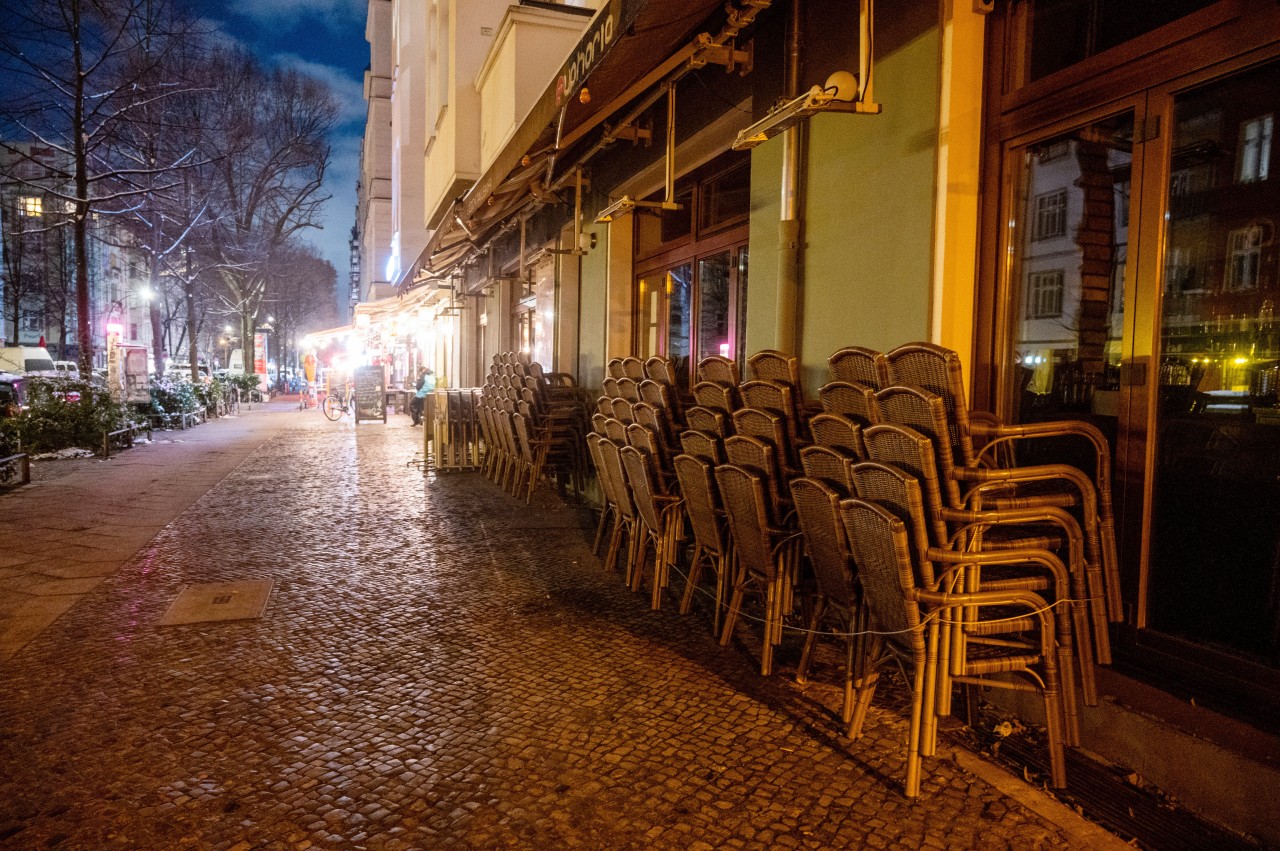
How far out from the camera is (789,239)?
17.2ft

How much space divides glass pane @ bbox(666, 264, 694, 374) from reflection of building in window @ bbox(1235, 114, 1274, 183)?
487cm

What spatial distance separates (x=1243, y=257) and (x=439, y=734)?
3.77 meters

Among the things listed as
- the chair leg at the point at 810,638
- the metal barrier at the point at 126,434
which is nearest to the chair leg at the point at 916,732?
the chair leg at the point at 810,638

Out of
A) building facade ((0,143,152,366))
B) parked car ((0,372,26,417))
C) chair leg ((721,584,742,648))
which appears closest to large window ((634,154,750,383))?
chair leg ((721,584,742,648))

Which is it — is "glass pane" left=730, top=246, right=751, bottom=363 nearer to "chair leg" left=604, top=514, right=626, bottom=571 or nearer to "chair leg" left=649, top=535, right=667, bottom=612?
"chair leg" left=604, top=514, right=626, bottom=571

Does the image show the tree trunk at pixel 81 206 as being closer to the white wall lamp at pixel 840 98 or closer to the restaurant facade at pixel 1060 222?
the restaurant facade at pixel 1060 222

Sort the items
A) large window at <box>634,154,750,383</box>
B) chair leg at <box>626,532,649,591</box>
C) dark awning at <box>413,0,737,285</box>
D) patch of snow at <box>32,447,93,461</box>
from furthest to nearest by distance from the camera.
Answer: patch of snow at <box>32,447,93,461</box>
large window at <box>634,154,750,383</box>
chair leg at <box>626,532,649,591</box>
dark awning at <box>413,0,737,285</box>

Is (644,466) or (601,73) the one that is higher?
(601,73)

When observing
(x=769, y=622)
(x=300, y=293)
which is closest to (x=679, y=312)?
(x=769, y=622)

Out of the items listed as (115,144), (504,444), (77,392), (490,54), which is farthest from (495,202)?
(115,144)

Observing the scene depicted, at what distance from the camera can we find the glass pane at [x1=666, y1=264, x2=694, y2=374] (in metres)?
7.71

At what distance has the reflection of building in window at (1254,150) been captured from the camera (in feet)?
9.55

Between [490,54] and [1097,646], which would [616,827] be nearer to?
[1097,646]

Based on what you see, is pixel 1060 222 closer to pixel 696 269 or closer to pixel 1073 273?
pixel 1073 273
